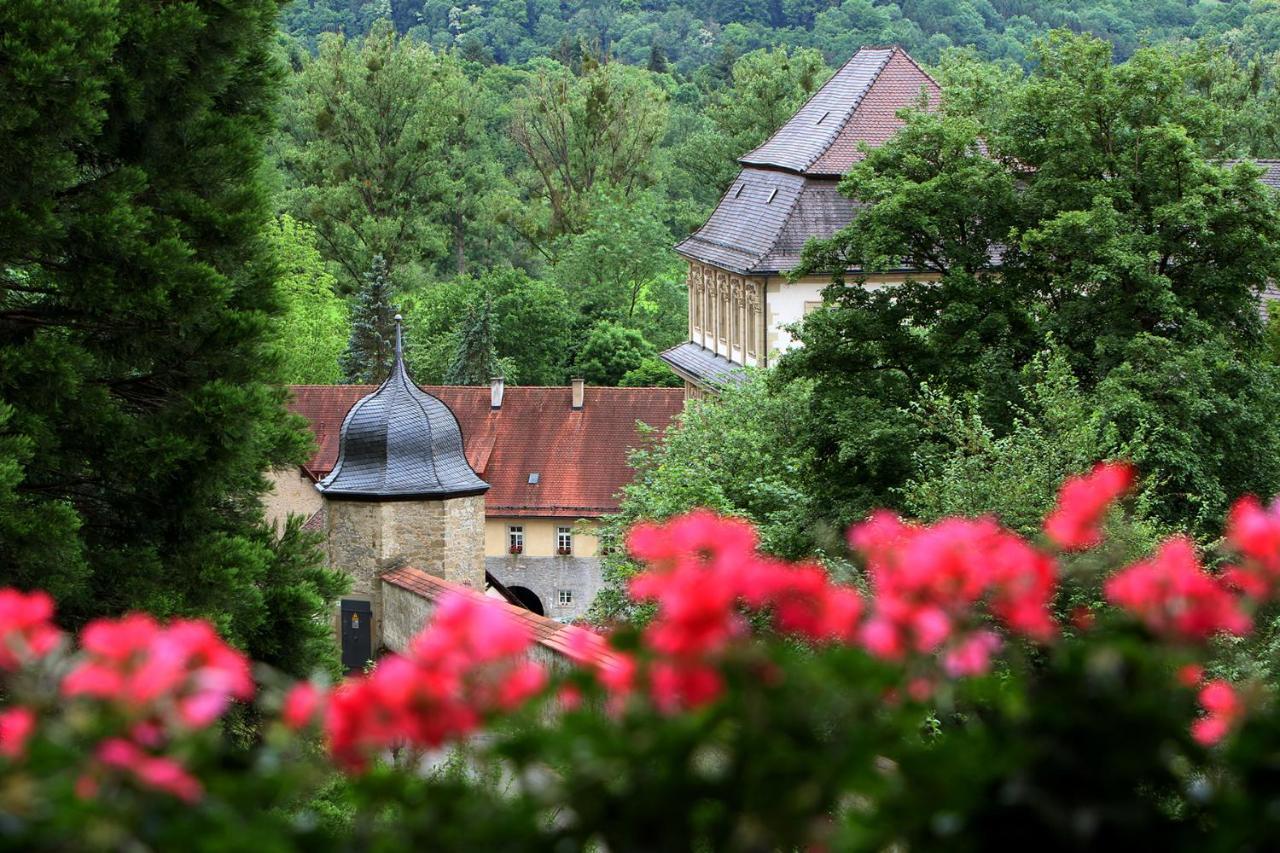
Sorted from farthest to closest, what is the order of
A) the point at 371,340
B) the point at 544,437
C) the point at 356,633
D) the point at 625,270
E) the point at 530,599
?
1. the point at 625,270
2. the point at 371,340
3. the point at 544,437
4. the point at 530,599
5. the point at 356,633

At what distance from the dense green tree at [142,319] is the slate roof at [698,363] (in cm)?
2515

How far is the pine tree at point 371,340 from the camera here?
53.7 meters

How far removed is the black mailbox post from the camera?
685 inches

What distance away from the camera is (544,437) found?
1745 inches

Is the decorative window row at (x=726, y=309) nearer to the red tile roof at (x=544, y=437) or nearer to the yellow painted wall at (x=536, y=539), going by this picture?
the red tile roof at (x=544, y=437)

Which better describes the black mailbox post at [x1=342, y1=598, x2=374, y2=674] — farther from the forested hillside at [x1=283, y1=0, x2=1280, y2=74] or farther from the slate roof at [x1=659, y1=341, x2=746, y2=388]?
the forested hillside at [x1=283, y1=0, x2=1280, y2=74]

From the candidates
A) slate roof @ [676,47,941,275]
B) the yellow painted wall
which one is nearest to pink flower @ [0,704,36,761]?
slate roof @ [676,47,941,275]

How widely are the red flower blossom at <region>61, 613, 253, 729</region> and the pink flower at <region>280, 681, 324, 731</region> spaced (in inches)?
3.0

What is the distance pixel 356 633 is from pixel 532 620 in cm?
768

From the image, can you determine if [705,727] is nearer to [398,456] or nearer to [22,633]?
[22,633]

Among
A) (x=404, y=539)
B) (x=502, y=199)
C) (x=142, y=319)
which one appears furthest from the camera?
(x=502, y=199)

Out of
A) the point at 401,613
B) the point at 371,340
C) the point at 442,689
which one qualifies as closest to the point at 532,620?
the point at 401,613

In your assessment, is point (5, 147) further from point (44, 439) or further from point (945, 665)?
point (945, 665)

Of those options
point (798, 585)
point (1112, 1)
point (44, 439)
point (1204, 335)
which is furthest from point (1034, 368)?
point (1112, 1)
